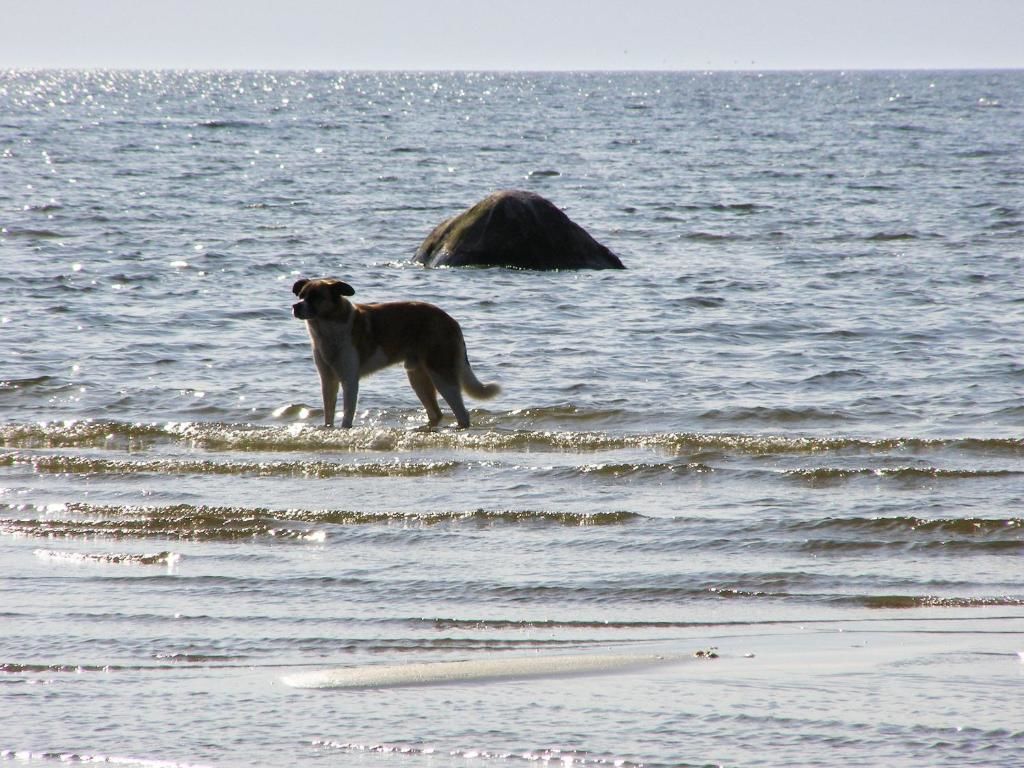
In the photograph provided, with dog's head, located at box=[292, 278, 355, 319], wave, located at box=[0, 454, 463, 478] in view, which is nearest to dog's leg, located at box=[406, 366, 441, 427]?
dog's head, located at box=[292, 278, 355, 319]

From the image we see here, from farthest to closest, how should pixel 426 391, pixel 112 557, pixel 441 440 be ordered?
pixel 426 391 < pixel 441 440 < pixel 112 557

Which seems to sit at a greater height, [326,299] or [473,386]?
[326,299]

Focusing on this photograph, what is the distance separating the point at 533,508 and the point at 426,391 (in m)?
3.42

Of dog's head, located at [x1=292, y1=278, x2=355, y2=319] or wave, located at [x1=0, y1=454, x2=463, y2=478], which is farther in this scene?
dog's head, located at [x1=292, y1=278, x2=355, y2=319]

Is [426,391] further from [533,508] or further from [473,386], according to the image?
[533,508]

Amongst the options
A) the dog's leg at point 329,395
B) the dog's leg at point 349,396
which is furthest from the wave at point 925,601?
the dog's leg at point 329,395

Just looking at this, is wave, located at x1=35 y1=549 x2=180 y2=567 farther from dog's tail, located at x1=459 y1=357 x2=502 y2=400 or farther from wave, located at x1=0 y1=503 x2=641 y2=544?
dog's tail, located at x1=459 y1=357 x2=502 y2=400

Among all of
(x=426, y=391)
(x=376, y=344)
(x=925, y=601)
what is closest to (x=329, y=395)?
(x=376, y=344)

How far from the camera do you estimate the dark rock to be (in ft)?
65.6

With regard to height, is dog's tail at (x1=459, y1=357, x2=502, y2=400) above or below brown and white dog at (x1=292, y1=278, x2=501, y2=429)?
below

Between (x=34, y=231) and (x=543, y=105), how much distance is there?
80.3 metres

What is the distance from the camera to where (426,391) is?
1169 centimetres

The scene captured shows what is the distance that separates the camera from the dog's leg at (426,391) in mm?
11578

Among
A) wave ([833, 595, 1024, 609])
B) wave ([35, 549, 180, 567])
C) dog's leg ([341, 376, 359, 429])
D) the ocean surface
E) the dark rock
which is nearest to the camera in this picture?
the ocean surface
